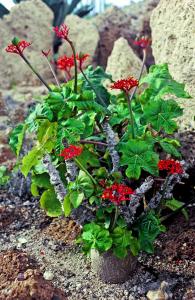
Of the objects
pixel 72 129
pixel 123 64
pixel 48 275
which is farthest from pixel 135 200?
pixel 123 64

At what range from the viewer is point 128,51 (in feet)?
14.1

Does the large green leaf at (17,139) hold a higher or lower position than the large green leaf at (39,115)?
lower

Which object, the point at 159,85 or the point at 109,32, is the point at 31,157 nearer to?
the point at 159,85

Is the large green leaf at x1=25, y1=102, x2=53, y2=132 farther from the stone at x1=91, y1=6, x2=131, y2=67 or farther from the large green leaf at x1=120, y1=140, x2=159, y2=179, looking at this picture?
the stone at x1=91, y1=6, x2=131, y2=67

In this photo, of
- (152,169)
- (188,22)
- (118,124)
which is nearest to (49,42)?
(188,22)

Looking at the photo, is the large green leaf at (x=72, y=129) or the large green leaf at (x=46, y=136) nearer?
the large green leaf at (x=72, y=129)

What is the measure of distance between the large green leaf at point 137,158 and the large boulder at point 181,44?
1.00 meters

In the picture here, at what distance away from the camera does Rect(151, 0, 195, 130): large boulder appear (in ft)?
11.0

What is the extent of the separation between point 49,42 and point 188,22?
3.70m

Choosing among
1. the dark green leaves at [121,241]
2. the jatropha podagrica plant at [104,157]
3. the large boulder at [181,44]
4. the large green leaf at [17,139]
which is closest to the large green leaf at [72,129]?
the jatropha podagrica plant at [104,157]

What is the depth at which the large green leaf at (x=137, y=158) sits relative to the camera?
2.34 meters

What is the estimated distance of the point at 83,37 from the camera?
6609 millimetres

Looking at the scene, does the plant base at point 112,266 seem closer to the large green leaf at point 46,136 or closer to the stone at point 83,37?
the large green leaf at point 46,136

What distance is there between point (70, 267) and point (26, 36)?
4.56 m
